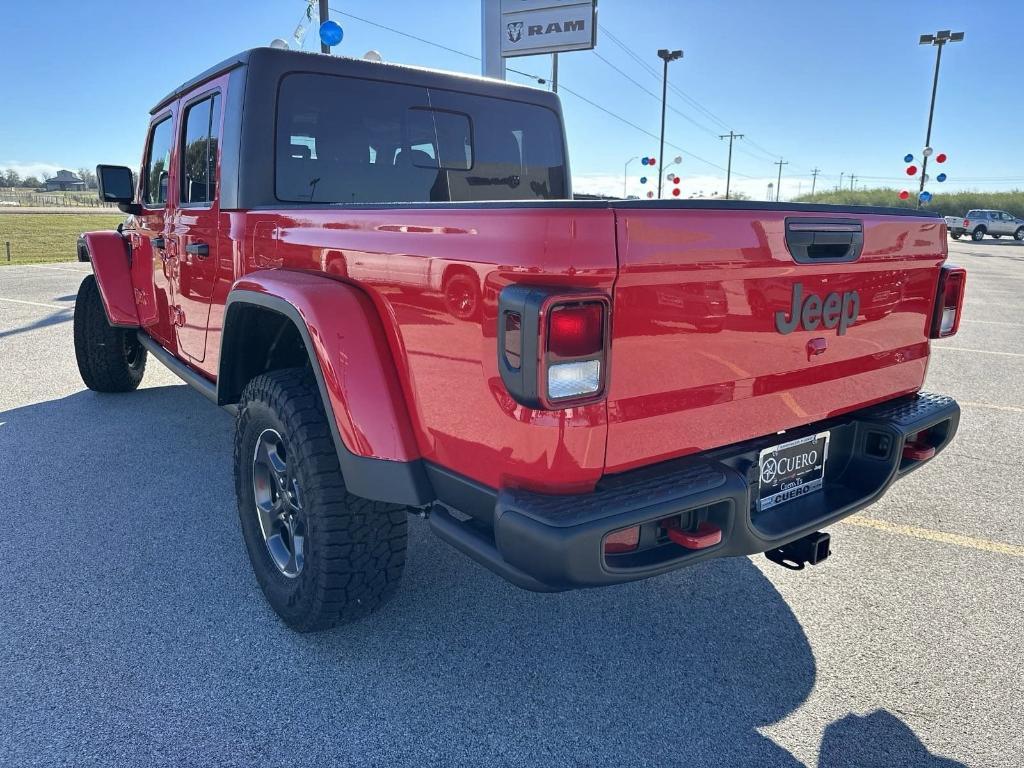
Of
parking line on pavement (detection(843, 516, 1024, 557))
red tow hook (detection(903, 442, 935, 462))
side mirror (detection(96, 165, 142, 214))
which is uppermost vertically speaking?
side mirror (detection(96, 165, 142, 214))

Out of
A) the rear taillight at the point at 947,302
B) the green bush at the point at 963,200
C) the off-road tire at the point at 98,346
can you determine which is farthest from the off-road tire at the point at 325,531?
the green bush at the point at 963,200

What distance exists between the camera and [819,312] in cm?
220

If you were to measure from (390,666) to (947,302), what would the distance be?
7.87 ft

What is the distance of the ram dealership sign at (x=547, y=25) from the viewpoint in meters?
14.6

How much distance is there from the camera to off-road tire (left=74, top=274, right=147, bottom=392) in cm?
538

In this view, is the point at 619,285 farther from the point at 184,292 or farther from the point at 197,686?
the point at 184,292

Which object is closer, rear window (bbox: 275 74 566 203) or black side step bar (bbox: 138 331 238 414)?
rear window (bbox: 275 74 566 203)

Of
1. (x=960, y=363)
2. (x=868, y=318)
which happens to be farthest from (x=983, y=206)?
(x=868, y=318)

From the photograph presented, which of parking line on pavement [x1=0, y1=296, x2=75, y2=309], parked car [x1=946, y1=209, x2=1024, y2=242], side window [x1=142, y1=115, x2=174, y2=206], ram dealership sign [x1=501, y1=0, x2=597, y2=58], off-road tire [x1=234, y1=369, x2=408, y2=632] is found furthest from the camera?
parked car [x1=946, y1=209, x2=1024, y2=242]

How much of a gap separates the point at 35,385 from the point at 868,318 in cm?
619

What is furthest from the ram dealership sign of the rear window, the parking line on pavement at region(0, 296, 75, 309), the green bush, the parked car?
the green bush

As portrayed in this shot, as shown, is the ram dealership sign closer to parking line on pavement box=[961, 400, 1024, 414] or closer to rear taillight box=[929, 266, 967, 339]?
parking line on pavement box=[961, 400, 1024, 414]

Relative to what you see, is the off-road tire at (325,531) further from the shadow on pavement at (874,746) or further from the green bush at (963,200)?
the green bush at (963,200)

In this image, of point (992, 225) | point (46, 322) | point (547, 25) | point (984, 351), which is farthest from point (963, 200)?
point (46, 322)
